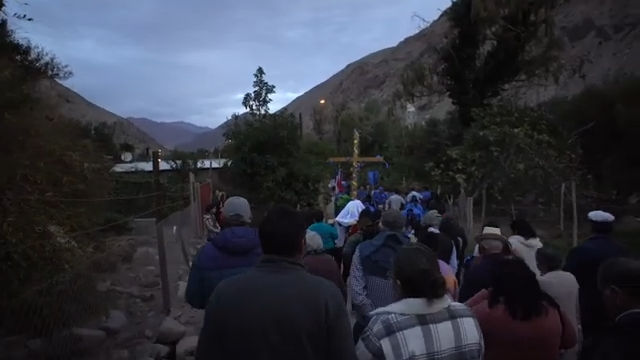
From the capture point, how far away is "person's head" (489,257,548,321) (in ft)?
11.9

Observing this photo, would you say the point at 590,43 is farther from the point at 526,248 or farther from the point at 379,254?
Result: the point at 379,254

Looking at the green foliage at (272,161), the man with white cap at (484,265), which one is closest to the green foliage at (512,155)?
the green foliage at (272,161)

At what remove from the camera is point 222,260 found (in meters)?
4.67

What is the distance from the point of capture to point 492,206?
2206cm

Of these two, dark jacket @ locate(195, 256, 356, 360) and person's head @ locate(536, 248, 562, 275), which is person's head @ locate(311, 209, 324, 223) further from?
dark jacket @ locate(195, 256, 356, 360)

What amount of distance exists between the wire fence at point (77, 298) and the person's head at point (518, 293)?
337 centimetres

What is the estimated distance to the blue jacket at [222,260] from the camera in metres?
4.60

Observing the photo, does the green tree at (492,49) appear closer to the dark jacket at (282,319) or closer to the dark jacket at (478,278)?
the dark jacket at (478,278)

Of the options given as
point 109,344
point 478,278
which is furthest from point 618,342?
point 109,344

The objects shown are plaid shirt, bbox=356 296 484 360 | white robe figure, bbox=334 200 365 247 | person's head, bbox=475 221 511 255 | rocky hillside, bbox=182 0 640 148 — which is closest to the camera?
plaid shirt, bbox=356 296 484 360

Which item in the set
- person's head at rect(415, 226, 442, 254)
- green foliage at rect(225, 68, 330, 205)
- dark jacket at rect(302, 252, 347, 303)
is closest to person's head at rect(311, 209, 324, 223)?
person's head at rect(415, 226, 442, 254)

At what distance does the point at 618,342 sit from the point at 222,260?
2.87 meters

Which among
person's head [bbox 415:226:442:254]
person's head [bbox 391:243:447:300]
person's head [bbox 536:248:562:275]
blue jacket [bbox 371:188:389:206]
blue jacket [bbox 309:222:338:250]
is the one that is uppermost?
person's head [bbox 391:243:447:300]

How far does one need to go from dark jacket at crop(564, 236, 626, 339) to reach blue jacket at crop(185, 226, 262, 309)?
2.78m
